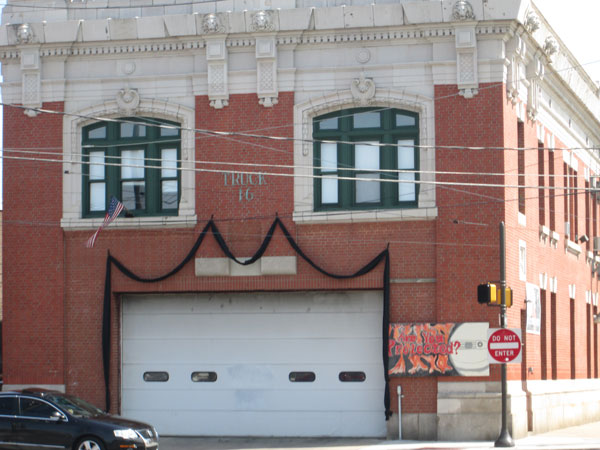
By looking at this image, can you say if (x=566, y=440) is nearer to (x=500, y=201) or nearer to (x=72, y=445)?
(x=500, y=201)

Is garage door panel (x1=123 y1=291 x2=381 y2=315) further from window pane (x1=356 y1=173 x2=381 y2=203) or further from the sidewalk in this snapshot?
the sidewalk

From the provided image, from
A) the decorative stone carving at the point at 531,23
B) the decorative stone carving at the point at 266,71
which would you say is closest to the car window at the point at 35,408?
the decorative stone carving at the point at 266,71

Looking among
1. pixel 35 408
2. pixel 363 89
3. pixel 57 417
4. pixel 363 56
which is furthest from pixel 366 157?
pixel 35 408

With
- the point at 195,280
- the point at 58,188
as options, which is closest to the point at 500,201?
the point at 195,280

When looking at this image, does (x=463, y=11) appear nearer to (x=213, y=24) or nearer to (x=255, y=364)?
(x=213, y=24)

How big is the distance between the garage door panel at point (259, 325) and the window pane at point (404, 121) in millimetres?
4813

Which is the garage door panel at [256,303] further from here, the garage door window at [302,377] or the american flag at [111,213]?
the american flag at [111,213]

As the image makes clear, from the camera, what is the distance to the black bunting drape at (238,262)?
28656mm

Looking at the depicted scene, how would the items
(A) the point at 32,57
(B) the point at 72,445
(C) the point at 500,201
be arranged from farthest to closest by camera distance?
(A) the point at 32,57 < (C) the point at 500,201 < (B) the point at 72,445

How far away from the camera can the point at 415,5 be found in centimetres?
2884

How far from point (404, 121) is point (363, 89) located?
4.36 ft

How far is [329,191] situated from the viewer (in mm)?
29688

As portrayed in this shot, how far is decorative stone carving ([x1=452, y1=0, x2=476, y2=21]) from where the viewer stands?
93.5 feet

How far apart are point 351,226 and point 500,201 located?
12.3ft
